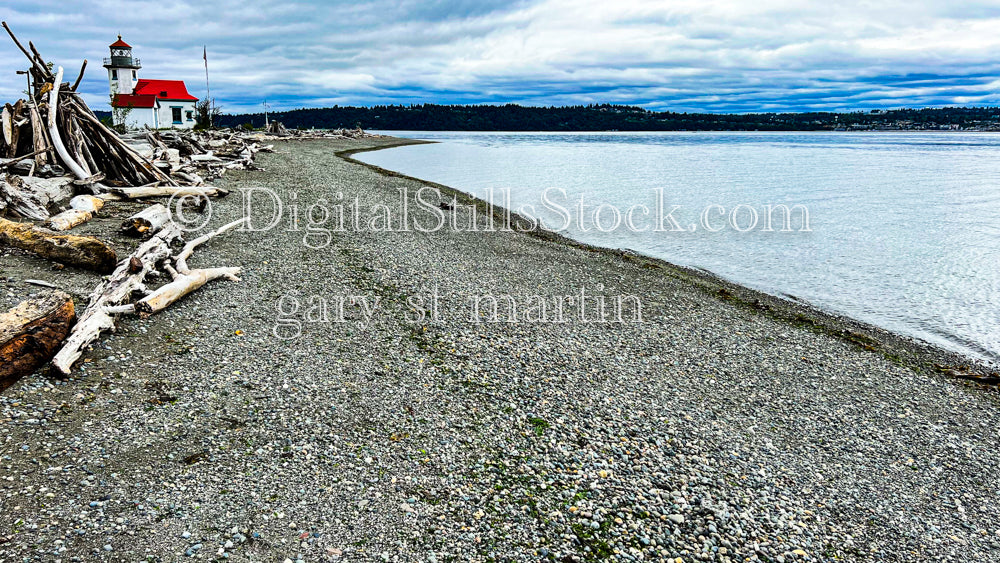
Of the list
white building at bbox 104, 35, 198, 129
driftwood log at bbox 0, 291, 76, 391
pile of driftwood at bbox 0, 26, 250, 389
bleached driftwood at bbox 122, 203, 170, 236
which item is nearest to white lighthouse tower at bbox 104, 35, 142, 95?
white building at bbox 104, 35, 198, 129

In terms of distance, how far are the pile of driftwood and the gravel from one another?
0.36 metres

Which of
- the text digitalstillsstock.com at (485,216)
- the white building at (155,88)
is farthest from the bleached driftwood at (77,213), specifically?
the white building at (155,88)

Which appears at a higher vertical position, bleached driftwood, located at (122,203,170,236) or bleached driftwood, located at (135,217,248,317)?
bleached driftwood, located at (122,203,170,236)

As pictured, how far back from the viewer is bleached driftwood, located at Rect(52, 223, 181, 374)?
6.75 metres

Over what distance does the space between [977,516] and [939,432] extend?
2.06 metres

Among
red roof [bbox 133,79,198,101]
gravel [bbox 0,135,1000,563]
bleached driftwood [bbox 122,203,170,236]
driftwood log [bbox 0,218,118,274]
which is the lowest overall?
gravel [bbox 0,135,1000,563]

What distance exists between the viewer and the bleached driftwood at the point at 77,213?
494 inches

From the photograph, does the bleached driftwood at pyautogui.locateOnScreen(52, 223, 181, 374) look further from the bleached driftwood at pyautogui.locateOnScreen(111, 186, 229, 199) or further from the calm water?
the calm water

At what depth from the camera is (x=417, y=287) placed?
12.0 m

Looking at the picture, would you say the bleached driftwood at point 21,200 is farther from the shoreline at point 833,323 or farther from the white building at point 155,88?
the white building at point 155,88

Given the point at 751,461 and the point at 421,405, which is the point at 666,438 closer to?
the point at 751,461

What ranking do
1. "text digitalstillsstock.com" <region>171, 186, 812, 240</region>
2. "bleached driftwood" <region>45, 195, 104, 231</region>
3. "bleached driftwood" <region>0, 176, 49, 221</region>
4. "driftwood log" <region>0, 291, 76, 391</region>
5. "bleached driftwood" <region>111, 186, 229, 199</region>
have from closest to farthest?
1. "driftwood log" <region>0, 291, 76, 391</region>
2. "bleached driftwood" <region>0, 176, 49, 221</region>
3. "bleached driftwood" <region>45, 195, 104, 231</region>
4. "bleached driftwood" <region>111, 186, 229, 199</region>
5. "text digitalstillsstock.com" <region>171, 186, 812, 240</region>

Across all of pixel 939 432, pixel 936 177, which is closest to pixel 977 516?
pixel 939 432

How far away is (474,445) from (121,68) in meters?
78.9
